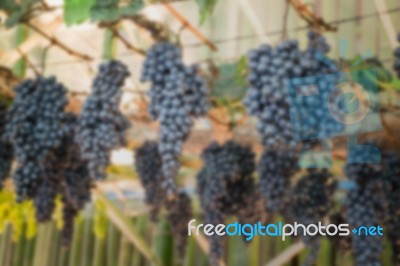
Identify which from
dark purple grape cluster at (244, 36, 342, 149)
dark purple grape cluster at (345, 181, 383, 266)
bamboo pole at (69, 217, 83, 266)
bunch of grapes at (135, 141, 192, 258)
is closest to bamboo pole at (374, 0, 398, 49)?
dark purple grape cluster at (244, 36, 342, 149)

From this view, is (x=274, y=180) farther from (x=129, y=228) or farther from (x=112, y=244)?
(x=112, y=244)

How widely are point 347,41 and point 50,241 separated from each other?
2.36 meters

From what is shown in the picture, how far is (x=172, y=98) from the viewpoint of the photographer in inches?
52.1

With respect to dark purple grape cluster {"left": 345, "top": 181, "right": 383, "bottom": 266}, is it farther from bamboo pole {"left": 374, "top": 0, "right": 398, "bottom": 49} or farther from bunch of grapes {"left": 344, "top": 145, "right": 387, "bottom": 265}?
bamboo pole {"left": 374, "top": 0, "right": 398, "bottom": 49}

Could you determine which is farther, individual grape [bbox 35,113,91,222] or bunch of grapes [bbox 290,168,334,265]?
individual grape [bbox 35,113,91,222]

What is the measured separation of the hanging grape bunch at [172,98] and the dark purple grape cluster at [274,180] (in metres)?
0.27

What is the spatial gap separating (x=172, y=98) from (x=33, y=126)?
478 mm

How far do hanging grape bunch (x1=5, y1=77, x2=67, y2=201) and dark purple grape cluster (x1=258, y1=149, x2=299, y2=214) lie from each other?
0.58 meters

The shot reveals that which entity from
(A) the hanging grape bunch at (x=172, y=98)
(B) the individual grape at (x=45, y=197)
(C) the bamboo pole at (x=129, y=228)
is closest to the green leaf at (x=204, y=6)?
(A) the hanging grape bunch at (x=172, y=98)

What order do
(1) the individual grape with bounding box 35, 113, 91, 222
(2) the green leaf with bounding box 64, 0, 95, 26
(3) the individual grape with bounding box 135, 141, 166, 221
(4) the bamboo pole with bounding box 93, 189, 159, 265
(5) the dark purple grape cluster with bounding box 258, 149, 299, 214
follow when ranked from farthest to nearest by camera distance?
(4) the bamboo pole with bounding box 93, 189, 159, 265
(3) the individual grape with bounding box 135, 141, 166, 221
(1) the individual grape with bounding box 35, 113, 91, 222
(5) the dark purple grape cluster with bounding box 258, 149, 299, 214
(2) the green leaf with bounding box 64, 0, 95, 26

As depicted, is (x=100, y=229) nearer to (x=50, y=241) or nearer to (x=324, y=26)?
(x=50, y=241)

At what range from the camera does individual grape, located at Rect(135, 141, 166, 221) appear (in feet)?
6.21


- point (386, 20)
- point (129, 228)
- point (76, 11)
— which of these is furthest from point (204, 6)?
point (129, 228)

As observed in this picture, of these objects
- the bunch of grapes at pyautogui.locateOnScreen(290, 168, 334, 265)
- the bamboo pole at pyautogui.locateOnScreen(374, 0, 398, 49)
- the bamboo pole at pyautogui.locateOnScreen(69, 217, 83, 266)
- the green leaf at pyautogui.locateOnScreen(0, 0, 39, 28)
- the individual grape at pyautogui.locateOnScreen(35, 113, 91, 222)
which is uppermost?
the green leaf at pyautogui.locateOnScreen(0, 0, 39, 28)
